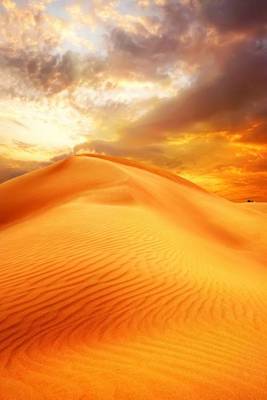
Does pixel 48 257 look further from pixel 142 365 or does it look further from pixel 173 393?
pixel 173 393

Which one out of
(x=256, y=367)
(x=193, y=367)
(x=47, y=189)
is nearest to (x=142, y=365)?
(x=193, y=367)

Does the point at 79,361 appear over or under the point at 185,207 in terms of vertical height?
under

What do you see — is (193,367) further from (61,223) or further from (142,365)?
(61,223)

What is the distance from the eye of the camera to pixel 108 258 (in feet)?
23.5

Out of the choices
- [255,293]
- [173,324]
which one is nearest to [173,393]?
[173,324]

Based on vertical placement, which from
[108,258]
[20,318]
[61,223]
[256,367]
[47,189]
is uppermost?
[47,189]

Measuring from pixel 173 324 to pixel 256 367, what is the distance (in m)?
1.44

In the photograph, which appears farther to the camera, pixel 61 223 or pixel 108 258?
pixel 61 223

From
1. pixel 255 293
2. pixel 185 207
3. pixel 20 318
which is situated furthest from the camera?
pixel 185 207

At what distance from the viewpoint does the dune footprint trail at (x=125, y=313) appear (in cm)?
341

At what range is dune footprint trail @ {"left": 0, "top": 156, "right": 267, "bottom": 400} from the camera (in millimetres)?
3406

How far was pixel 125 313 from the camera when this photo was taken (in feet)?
17.3

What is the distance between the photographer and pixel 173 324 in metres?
5.14

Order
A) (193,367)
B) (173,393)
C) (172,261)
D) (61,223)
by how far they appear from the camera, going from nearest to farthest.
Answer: (173,393) < (193,367) < (172,261) < (61,223)
